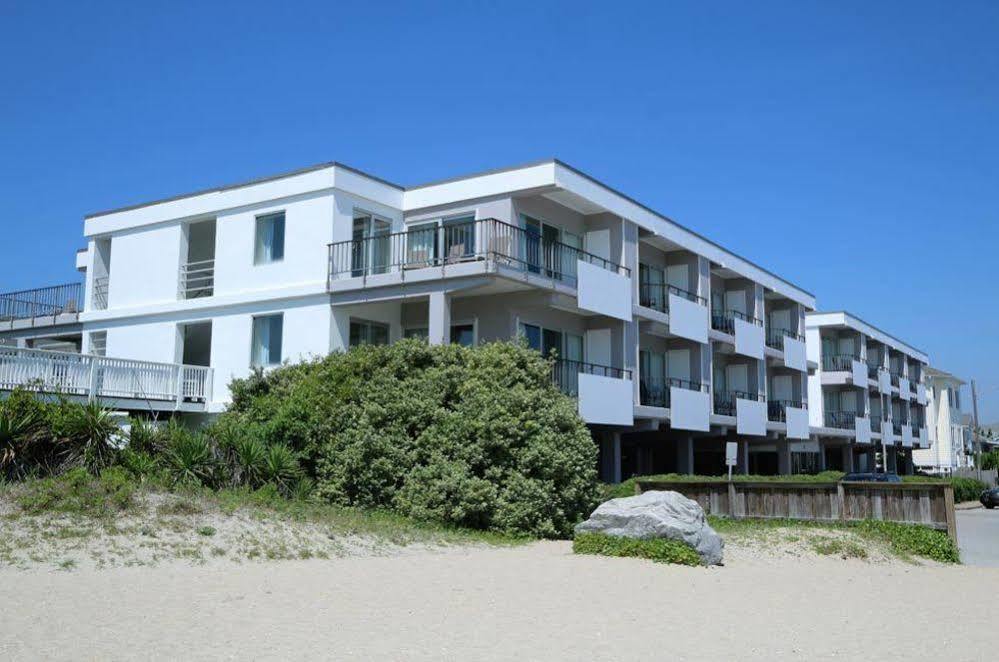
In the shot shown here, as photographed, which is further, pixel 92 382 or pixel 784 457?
pixel 784 457

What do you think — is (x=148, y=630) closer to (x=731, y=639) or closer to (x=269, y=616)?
(x=269, y=616)

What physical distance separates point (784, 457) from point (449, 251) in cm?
2633

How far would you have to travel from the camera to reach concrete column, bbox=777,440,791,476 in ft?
154

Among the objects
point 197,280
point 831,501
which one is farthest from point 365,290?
point 831,501

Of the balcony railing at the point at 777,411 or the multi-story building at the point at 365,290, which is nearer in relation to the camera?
the multi-story building at the point at 365,290

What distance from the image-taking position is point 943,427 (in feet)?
291

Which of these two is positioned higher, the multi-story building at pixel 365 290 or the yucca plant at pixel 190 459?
the multi-story building at pixel 365 290

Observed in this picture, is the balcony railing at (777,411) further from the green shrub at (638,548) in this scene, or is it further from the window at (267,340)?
the green shrub at (638,548)

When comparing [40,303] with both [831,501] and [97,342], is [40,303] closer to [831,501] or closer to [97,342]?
[97,342]

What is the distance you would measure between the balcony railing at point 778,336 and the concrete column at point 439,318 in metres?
24.6

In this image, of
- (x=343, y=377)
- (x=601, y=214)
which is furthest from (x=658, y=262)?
(x=343, y=377)

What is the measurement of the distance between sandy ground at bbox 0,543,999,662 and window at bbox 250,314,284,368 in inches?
557

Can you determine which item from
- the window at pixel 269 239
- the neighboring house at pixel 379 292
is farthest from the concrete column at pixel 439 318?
the window at pixel 269 239

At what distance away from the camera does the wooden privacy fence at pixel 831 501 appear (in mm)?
22094
